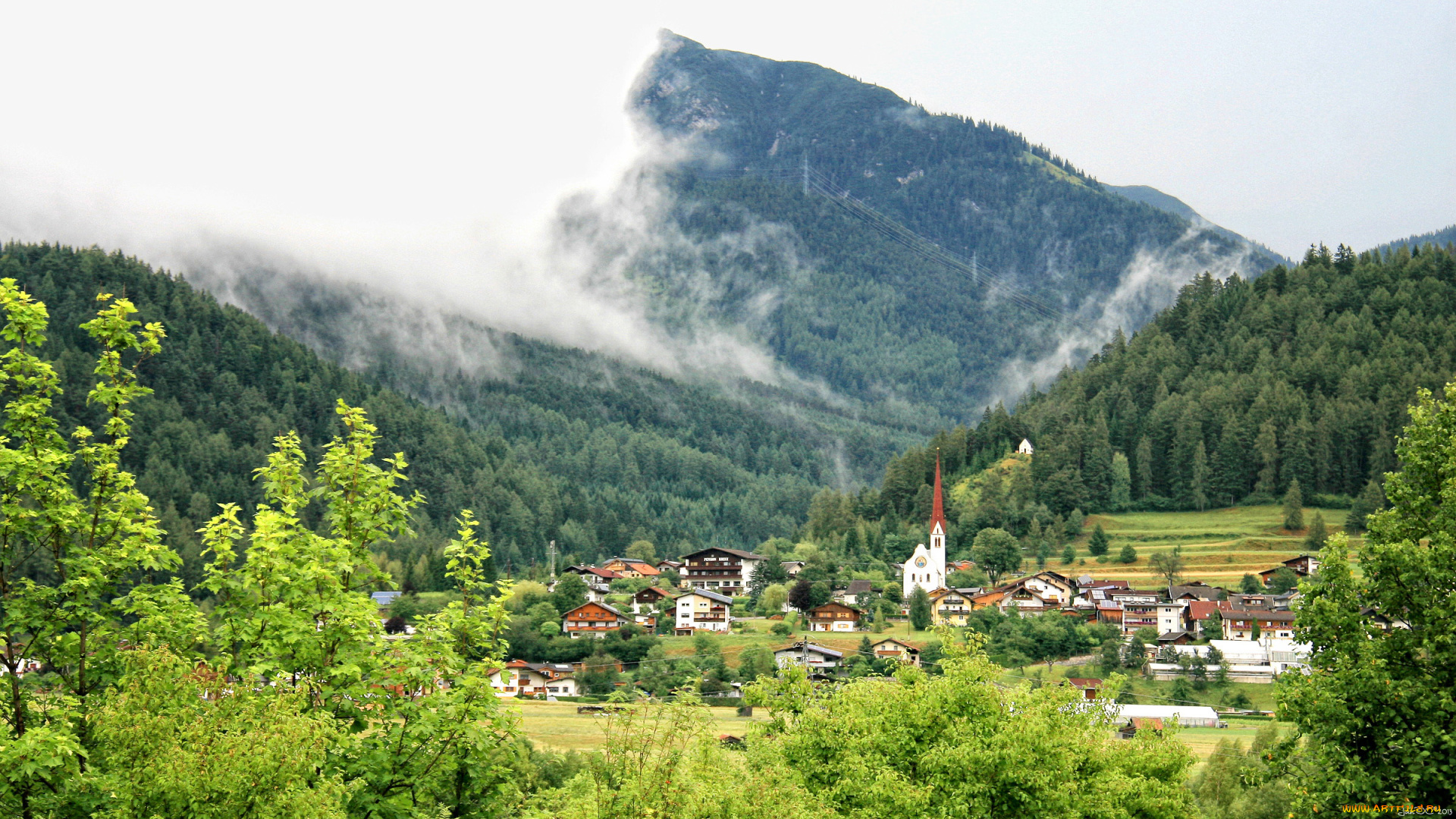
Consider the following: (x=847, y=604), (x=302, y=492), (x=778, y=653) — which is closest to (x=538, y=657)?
(x=778, y=653)

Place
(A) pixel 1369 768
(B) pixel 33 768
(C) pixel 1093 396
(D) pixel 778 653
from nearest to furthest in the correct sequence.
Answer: (B) pixel 33 768
(A) pixel 1369 768
(D) pixel 778 653
(C) pixel 1093 396

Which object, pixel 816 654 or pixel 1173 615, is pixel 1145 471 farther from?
pixel 816 654

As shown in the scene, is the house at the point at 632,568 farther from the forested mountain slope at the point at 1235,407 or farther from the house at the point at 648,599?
the forested mountain slope at the point at 1235,407

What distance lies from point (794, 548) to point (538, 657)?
55665 millimetres

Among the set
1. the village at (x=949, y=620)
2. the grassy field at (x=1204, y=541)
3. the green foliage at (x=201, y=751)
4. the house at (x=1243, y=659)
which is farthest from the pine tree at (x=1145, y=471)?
the green foliage at (x=201, y=751)

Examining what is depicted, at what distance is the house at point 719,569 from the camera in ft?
493

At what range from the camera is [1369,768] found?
63.3ft

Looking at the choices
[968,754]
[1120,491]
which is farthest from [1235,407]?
[968,754]

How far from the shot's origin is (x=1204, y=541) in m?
132

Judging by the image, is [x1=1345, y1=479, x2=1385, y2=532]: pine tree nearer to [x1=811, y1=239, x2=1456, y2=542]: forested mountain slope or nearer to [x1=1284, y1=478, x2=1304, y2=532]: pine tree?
[x1=811, y1=239, x2=1456, y2=542]: forested mountain slope

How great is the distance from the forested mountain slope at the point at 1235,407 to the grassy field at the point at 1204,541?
455 centimetres

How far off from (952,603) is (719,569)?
132 ft

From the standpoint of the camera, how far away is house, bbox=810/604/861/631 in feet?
385

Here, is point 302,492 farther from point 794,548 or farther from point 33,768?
point 794,548
